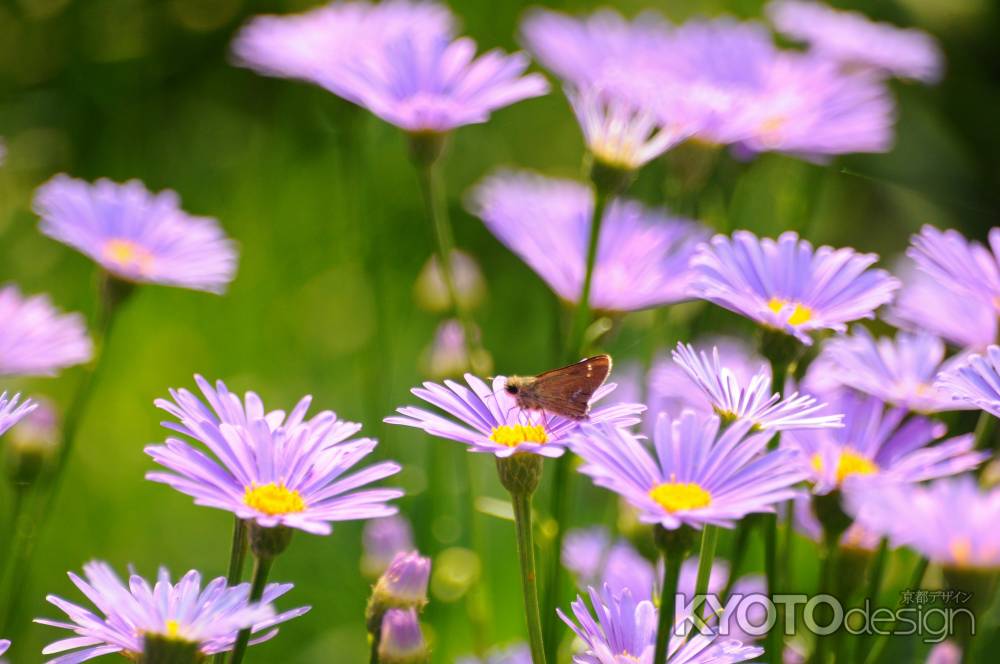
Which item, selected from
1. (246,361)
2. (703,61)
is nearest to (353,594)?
(246,361)

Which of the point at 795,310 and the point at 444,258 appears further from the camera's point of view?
the point at 444,258

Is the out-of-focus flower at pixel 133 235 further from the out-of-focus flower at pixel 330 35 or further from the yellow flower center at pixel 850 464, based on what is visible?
the yellow flower center at pixel 850 464

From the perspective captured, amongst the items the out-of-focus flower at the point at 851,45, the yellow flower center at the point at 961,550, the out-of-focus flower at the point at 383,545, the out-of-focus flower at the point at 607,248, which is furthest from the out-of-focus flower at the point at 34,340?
the out-of-focus flower at the point at 851,45

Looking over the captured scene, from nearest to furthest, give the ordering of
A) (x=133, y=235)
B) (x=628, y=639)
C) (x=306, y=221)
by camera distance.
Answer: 1. (x=628, y=639)
2. (x=133, y=235)
3. (x=306, y=221)

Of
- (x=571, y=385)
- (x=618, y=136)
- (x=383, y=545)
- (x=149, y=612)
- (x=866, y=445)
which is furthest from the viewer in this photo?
(x=383, y=545)

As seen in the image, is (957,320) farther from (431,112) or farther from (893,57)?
(893,57)

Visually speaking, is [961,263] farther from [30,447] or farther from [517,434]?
[30,447]

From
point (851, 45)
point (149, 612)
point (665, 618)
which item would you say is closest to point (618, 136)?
point (665, 618)
